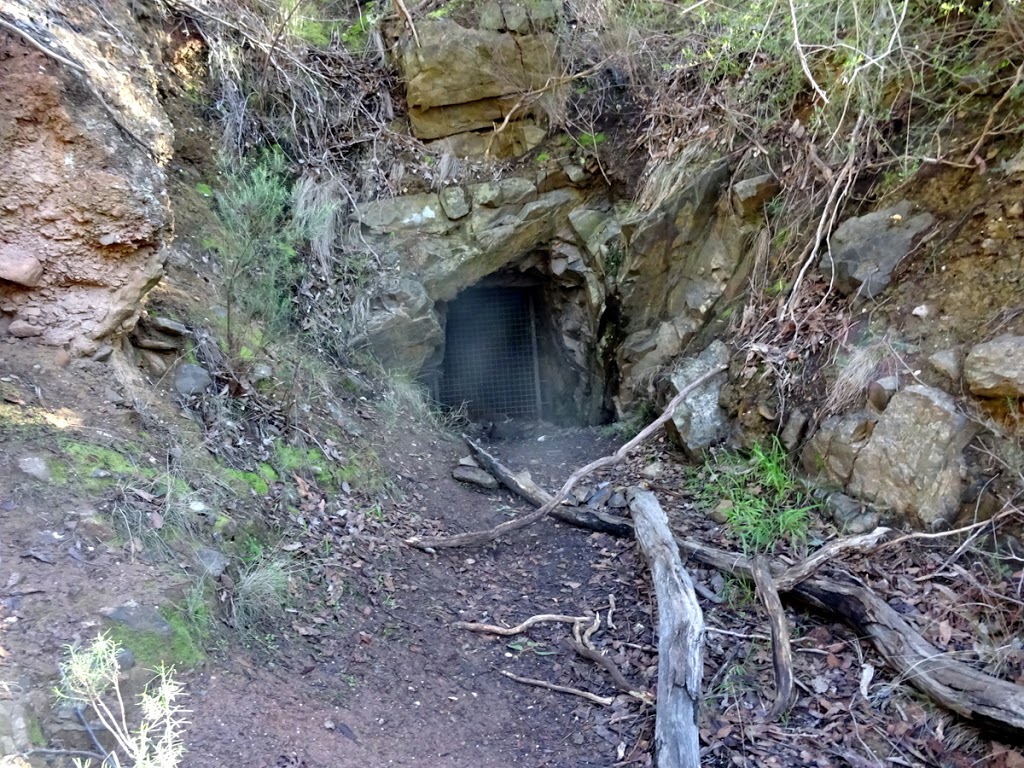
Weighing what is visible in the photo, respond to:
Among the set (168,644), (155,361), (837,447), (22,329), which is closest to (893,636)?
(837,447)

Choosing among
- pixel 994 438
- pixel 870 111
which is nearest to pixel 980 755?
pixel 994 438

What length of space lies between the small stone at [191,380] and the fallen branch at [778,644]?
3169 mm

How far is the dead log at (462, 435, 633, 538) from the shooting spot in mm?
4184

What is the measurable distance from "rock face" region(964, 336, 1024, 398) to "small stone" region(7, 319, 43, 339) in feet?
15.0

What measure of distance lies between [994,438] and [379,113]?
215 inches

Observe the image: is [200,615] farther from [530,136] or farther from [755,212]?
[530,136]

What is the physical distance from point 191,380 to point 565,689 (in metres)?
2.59

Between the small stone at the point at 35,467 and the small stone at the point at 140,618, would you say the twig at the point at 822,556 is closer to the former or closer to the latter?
the small stone at the point at 140,618

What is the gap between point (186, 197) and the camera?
469cm

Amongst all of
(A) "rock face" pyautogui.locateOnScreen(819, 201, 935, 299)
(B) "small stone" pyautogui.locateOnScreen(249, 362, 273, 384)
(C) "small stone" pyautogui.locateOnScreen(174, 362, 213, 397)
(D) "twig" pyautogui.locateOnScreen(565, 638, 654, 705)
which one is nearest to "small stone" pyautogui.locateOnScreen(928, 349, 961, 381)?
(A) "rock face" pyautogui.locateOnScreen(819, 201, 935, 299)

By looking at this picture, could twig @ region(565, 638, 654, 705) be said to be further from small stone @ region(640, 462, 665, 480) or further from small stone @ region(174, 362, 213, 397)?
small stone @ region(174, 362, 213, 397)

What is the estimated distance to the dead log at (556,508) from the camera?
4.18 meters

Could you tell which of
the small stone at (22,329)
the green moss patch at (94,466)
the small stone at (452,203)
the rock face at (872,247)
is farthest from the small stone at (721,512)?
the small stone at (22,329)

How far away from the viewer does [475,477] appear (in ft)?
16.1
